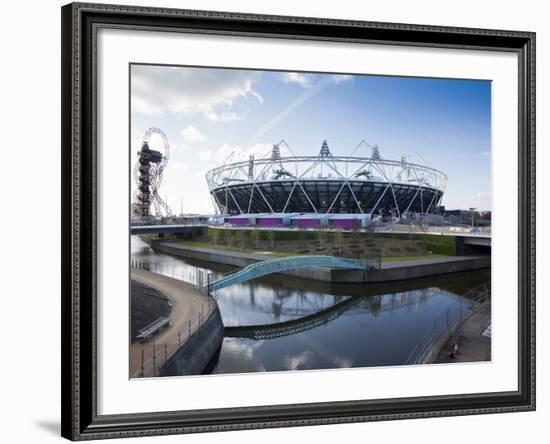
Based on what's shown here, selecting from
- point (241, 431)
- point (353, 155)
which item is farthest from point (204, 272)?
point (353, 155)

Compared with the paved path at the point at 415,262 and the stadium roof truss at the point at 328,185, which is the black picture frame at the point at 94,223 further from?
the paved path at the point at 415,262

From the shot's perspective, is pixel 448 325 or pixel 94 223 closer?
pixel 94 223

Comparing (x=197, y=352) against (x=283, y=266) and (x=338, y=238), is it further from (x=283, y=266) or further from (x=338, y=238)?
(x=338, y=238)

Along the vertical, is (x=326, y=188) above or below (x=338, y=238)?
above

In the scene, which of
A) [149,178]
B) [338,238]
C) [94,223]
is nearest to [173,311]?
[94,223]

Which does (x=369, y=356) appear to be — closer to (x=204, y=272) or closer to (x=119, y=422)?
(x=204, y=272)

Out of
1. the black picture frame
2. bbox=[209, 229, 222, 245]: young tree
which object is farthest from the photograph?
the black picture frame

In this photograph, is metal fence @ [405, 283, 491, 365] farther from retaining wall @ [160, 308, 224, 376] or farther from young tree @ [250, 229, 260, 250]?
young tree @ [250, 229, 260, 250]
